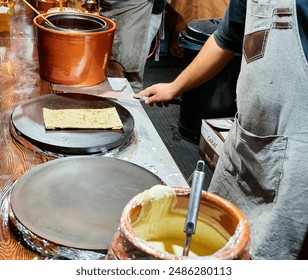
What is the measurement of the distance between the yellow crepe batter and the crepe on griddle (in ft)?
2.51

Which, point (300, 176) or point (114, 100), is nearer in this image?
point (300, 176)

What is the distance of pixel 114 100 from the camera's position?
182 centimetres

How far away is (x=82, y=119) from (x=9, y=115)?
0.31 metres

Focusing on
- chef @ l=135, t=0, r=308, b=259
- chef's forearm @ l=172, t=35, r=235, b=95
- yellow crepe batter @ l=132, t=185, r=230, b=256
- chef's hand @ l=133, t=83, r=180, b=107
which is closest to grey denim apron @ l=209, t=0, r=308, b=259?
chef @ l=135, t=0, r=308, b=259

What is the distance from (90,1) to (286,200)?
214 cm

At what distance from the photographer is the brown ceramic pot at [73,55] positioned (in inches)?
70.1

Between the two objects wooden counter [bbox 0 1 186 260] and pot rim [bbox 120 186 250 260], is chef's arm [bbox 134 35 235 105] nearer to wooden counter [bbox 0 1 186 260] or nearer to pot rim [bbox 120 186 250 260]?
wooden counter [bbox 0 1 186 260]

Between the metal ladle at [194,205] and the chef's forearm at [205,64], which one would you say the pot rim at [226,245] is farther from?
the chef's forearm at [205,64]

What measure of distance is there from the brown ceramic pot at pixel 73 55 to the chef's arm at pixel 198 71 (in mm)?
253

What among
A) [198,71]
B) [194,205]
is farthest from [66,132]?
[194,205]

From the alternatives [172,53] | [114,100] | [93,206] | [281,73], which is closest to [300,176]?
→ [281,73]

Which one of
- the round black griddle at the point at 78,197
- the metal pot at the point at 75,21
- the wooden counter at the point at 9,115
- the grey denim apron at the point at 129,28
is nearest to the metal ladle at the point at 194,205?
the round black griddle at the point at 78,197
